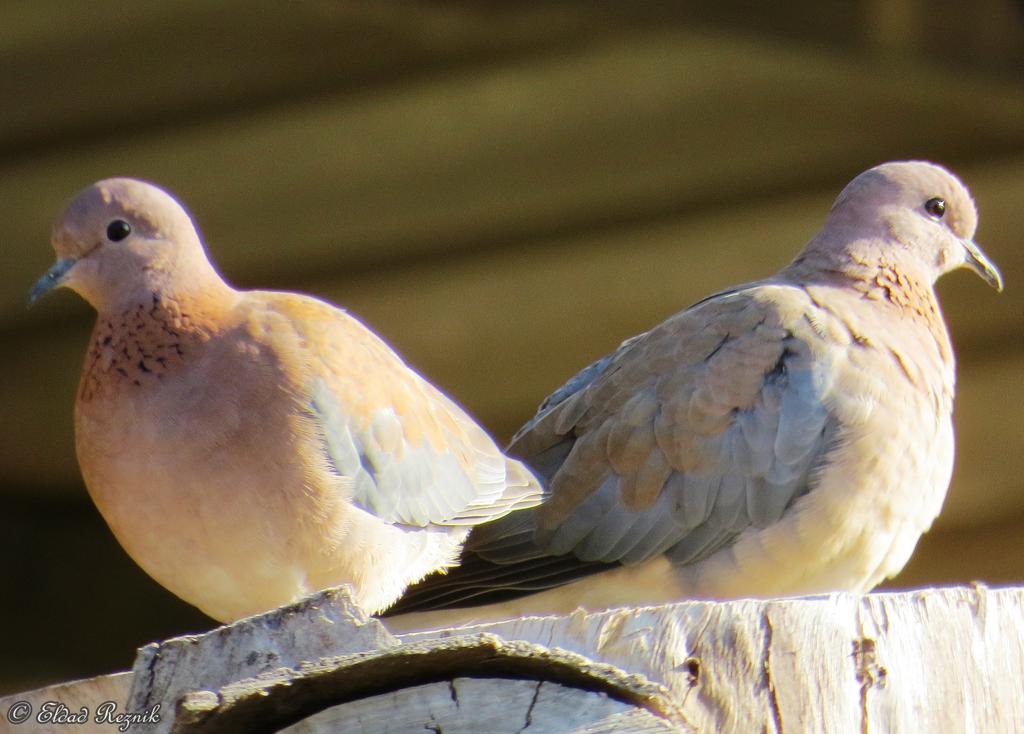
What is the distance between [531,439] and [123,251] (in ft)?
3.80

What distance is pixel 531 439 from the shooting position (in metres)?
4.23

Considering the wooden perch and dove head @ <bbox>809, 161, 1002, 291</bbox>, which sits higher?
dove head @ <bbox>809, 161, 1002, 291</bbox>

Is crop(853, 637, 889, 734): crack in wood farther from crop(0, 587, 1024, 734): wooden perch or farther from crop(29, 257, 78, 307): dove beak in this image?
crop(29, 257, 78, 307): dove beak

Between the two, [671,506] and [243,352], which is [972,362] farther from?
[243,352]

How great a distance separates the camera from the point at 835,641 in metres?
2.43

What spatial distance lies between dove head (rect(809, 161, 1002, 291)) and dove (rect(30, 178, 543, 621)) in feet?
3.74

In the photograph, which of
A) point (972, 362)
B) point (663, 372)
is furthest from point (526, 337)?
point (663, 372)

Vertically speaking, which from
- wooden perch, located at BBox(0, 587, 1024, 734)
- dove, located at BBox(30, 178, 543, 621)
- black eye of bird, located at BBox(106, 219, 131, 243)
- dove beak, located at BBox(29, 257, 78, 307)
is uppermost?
black eye of bird, located at BBox(106, 219, 131, 243)

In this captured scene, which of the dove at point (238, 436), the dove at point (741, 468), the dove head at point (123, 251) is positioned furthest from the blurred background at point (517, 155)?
the dove at point (238, 436)

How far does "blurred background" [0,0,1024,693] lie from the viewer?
5.12 metres

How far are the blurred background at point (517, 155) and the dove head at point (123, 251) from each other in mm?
1567

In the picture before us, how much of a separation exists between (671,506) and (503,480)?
0.38m

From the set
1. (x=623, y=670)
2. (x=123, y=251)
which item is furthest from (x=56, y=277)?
(x=623, y=670)

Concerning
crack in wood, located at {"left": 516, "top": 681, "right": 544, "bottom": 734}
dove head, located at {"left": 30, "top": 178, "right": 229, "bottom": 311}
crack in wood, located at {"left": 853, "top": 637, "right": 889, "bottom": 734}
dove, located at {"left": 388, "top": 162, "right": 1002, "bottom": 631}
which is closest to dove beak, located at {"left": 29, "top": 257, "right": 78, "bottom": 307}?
dove head, located at {"left": 30, "top": 178, "right": 229, "bottom": 311}
